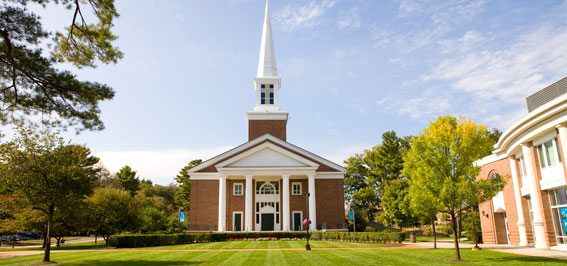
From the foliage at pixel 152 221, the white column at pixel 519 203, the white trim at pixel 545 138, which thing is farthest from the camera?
the foliage at pixel 152 221

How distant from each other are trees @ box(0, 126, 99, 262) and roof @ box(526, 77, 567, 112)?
82.3 ft

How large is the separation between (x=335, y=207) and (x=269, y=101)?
15445 mm

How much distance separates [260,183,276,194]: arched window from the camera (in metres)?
40.8

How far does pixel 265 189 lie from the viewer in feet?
134

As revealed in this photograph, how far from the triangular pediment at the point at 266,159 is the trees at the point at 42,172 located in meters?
20.0

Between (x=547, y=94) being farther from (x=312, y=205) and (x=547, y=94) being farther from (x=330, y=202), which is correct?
(x=330, y=202)

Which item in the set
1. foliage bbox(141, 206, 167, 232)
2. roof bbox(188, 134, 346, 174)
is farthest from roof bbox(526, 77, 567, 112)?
foliage bbox(141, 206, 167, 232)

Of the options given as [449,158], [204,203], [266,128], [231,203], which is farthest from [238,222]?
[449,158]

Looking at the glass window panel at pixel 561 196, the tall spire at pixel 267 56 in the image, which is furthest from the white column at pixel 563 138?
the tall spire at pixel 267 56

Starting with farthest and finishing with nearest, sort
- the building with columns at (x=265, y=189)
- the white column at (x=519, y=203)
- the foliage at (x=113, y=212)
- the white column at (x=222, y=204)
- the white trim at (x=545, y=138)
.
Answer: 1. the building with columns at (x=265, y=189)
2. the white column at (x=222, y=204)
3. the foliage at (x=113, y=212)
4. the white column at (x=519, y=203)
5. the white trim at (x=545, y=138)

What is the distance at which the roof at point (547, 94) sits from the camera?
18.5m

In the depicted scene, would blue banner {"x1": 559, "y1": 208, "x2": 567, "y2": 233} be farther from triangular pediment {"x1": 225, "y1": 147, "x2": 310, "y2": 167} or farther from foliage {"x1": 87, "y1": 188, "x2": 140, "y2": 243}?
foliage {"x1": 87, "y1": 188, "x2": 140, "y2": 243}

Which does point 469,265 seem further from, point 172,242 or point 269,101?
point 269,101

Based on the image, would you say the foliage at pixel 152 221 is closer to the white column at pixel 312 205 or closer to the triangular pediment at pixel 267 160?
the triangular pediment at pixel 267 160
